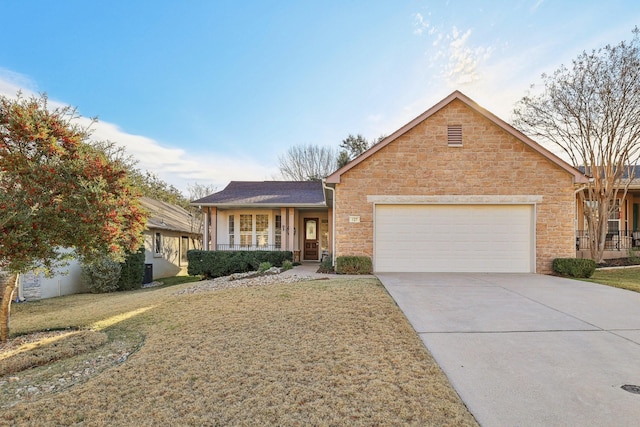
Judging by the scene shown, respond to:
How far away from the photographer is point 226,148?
23.0m

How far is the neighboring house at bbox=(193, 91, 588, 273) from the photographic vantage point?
11.5m

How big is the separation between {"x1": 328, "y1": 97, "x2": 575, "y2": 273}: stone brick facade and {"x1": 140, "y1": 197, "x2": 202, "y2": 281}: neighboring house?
9734 millimetres

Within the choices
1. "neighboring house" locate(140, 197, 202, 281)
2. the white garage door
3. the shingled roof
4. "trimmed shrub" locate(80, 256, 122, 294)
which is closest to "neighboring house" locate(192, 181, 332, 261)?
the shingled roof

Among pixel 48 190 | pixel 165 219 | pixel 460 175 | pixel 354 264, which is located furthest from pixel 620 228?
pixel 165 219

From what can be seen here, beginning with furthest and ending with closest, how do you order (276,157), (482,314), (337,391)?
(276,157) < (482,314) < (337,391)

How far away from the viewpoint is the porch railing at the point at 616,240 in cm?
1622

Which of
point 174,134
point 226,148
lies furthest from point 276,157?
point 174,134

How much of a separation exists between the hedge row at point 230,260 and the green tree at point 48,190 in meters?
8.90

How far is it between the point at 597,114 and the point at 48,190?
18299 millimetres

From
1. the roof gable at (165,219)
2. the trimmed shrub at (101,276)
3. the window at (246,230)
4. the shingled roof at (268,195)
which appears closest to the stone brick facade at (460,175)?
the shingled roof at (268,195)

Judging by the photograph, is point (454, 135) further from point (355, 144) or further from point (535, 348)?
point (355, 144)

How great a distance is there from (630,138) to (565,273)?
7372mm

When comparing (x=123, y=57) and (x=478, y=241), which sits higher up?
(x=123, y=57)

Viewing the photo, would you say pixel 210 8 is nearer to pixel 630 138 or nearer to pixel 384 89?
pixel 384 89
